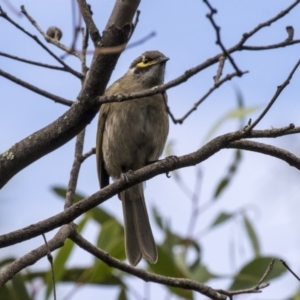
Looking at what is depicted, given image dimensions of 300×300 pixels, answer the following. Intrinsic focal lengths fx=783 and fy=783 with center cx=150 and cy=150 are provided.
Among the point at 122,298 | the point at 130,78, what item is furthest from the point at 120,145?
the point at 122,298

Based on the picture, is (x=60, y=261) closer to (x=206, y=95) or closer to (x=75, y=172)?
(x=75, y=172)

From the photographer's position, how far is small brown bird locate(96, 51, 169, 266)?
4.90 m

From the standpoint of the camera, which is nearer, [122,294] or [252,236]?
[122,294]

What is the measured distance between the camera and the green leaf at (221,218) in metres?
5.21

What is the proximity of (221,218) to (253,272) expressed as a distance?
52 centimetres

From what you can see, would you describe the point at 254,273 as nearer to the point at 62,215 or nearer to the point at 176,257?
the point at 176,257

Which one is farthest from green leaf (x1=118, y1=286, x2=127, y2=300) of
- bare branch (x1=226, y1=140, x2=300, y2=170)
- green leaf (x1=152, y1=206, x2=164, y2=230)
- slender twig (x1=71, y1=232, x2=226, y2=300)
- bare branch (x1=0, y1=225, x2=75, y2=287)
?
bare branch (x1=226, y1=140, x2=300, y2=170)

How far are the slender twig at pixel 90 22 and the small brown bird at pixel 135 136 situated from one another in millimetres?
1754

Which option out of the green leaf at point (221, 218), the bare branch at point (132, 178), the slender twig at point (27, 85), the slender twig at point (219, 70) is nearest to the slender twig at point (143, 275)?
the bare branch at point (132, 178)

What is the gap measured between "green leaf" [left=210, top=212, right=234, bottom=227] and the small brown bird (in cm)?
45

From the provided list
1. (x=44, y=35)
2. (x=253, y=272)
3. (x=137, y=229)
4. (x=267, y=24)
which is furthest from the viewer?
(x=137, y=229)

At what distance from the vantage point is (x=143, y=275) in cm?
391

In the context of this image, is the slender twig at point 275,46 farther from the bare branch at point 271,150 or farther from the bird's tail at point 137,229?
the bird's tail at point 137,229

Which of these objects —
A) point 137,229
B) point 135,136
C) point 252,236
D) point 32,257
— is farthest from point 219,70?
point 252,236
